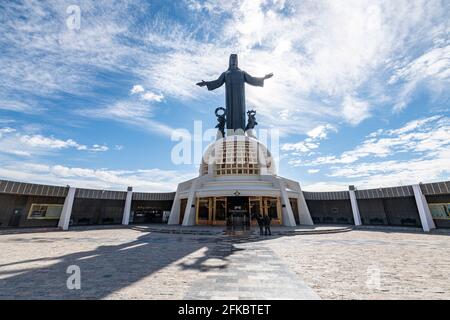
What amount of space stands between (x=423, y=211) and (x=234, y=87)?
3139cm

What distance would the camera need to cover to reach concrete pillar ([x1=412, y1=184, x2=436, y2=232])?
1885cm

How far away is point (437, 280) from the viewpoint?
539 cm

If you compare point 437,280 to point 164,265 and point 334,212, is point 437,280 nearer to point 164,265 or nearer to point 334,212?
point 164,265

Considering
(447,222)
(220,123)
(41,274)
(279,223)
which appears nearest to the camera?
(41,274)

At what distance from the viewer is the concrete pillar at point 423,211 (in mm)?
18852

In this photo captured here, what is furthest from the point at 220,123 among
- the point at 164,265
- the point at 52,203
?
the point at 164,265

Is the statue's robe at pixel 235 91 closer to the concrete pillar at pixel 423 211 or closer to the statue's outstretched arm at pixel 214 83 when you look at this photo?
the statue's outstretched arm at pixel 214 83

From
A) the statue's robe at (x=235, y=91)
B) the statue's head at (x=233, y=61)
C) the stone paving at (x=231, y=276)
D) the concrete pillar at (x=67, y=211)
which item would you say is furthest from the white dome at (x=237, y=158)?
the stone paving at (x=231, y=276)

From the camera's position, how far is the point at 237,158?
2803 cm

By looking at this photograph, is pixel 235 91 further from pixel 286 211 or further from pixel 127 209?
pixel 127 209

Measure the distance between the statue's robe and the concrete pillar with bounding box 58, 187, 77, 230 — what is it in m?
24.8
